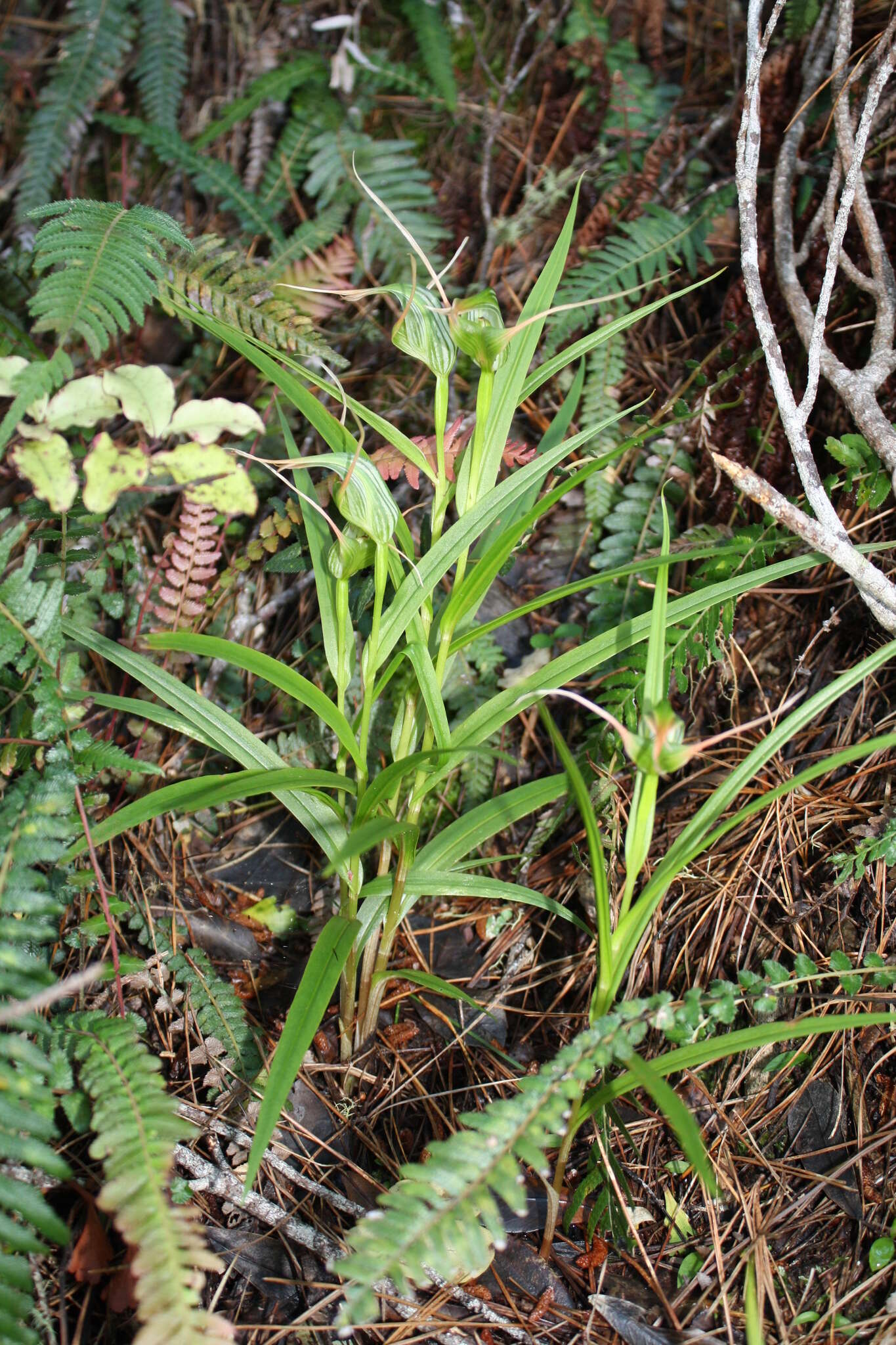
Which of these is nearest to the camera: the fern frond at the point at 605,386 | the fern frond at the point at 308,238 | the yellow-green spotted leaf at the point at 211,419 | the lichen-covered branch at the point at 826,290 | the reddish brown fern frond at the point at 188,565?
the yellow-green spotted leaf at the point at 211,419

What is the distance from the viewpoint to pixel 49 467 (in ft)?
4.21

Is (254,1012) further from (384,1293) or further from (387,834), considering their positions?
(387,834)

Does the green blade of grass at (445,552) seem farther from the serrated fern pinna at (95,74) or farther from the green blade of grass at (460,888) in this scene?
the serrated fern pinna at (95,74)

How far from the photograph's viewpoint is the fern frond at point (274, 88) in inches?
99.1

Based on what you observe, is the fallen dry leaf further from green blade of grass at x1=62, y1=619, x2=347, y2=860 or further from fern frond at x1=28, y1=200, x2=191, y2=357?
fern frond at x1=28, y1=200, x2=191, y2=357

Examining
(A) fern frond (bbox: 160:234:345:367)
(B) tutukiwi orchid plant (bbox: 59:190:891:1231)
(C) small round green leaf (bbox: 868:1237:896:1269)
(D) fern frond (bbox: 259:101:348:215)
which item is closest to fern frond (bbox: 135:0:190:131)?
(D) fern frond (bbox: 259:101:348:215)

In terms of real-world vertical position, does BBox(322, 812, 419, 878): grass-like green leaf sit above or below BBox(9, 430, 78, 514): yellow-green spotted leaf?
below

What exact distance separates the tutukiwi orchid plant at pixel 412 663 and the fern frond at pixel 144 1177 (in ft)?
0.55

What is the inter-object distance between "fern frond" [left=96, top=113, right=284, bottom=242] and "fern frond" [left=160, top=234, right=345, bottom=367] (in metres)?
0.45

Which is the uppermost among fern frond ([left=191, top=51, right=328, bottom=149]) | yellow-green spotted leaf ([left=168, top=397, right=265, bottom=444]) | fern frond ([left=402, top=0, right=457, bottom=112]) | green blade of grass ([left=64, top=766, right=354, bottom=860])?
fern frond ([left=402, top=0, right=457, bottom=112])

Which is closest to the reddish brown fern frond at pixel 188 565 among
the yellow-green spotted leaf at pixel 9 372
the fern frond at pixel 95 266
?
the fern frond at pixel 95 266

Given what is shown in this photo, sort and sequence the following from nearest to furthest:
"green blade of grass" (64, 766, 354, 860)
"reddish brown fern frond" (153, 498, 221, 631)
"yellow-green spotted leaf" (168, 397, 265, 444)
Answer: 1. "green blade of grass" (64, 766, 354, 860)
2. "yellow-green spotted leaf" (168, 397, 265, 444)
3. "reddish brown fern frond" (153, 498, 221, 631)

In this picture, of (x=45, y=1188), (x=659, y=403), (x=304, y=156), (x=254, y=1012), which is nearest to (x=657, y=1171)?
(x=254, y=1012)

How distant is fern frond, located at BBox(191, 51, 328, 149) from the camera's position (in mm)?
2518
